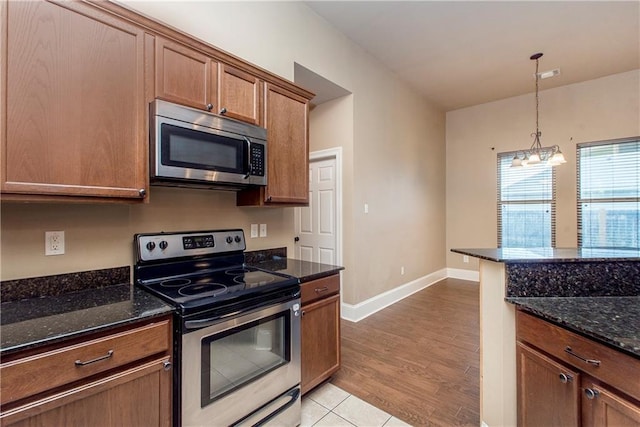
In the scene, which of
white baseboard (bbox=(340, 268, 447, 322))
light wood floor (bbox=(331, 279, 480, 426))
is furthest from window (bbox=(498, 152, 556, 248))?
light wood floor (bbox=(331, 279, 480, 426))

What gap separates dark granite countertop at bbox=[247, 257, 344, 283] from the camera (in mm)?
2007

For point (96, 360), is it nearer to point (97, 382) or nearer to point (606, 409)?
point (97, 382)

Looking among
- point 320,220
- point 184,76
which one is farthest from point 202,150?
point 320,220

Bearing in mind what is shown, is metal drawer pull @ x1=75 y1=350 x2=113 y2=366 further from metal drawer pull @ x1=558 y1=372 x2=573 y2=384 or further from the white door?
the white door

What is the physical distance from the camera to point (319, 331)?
208 cm

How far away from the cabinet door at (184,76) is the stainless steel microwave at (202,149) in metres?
0.09

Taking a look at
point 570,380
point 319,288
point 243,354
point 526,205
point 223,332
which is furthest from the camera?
point 526,205

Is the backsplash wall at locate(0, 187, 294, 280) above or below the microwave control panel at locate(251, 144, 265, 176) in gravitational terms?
below

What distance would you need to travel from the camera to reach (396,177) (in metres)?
4.48

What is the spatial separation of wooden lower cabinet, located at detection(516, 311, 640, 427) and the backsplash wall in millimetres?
1993

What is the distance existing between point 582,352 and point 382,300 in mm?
2990

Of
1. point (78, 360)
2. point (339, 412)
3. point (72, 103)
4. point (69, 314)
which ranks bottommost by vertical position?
point (339, 412)

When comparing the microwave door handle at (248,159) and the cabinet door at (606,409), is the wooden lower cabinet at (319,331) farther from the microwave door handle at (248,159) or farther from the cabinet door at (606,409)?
the cabinet door at (606,409)

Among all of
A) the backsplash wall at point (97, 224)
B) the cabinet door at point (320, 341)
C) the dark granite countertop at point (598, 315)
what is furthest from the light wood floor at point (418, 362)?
the backsplash wall at point (97, 224)
